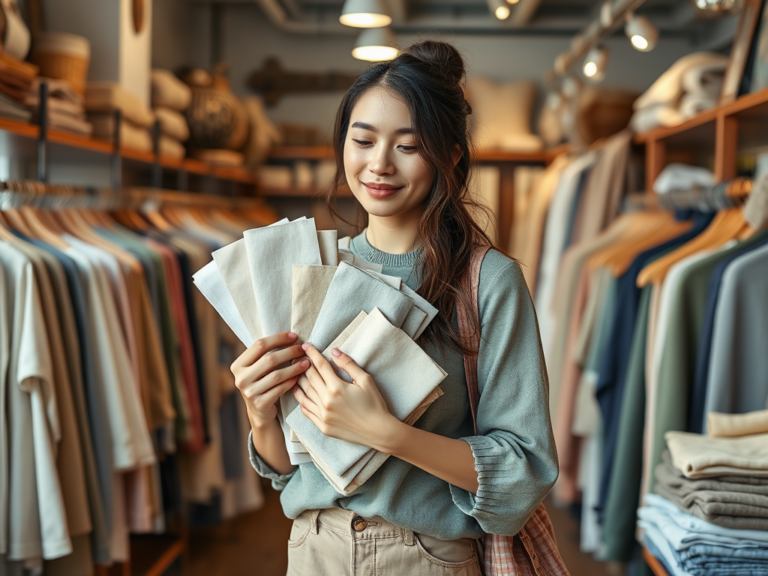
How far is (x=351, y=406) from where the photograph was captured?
3.63 ft

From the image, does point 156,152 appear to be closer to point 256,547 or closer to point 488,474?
point 256,547

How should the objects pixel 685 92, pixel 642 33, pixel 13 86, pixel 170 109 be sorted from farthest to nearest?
pixel 170 109 < pixel 685 92 < pixel 642 33 < pixel 13 86

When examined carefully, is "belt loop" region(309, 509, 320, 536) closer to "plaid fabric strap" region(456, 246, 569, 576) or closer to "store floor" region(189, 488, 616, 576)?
"plaid fabric strap" region(456, 246, 569, 576)

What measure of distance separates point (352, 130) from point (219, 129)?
349 cm

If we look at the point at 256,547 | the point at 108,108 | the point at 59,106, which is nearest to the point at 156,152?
the point at 108,108

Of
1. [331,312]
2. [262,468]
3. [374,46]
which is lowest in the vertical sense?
[262,468]

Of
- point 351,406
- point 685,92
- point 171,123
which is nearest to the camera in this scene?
point 351,406

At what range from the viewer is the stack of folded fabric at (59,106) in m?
2.40

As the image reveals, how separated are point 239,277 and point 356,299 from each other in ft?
0.59

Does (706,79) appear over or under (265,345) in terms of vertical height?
over

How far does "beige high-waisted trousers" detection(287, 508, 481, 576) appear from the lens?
123 centimetres

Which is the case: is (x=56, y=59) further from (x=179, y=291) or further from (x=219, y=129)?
(x=219, y=129)

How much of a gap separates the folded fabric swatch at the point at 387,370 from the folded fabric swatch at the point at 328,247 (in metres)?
0.12

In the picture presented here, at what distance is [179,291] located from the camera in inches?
118
